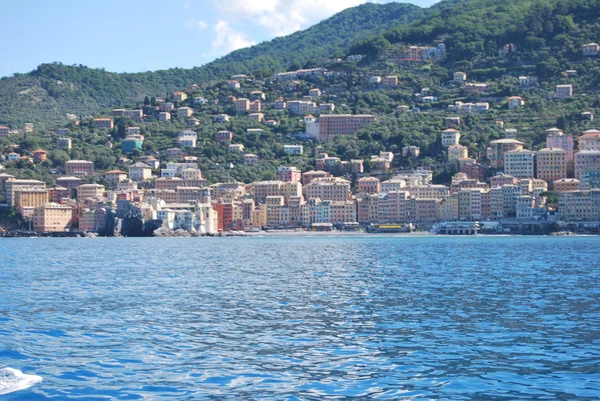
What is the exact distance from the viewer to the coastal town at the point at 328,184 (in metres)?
103

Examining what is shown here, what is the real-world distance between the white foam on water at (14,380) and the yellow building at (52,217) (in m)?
94.0

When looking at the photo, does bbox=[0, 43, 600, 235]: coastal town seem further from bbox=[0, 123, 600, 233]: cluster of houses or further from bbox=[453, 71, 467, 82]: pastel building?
bbox=[453, 71, 467, 82]: pastel building

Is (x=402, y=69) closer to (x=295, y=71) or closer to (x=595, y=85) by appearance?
(x=295, y=71)

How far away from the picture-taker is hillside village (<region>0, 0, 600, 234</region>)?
105500mm

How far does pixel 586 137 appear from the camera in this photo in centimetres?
11325

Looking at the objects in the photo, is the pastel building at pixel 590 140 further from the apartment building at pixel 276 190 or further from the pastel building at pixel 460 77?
the pastel building at pixel 460 77

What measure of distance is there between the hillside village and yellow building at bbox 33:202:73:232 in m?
0.23

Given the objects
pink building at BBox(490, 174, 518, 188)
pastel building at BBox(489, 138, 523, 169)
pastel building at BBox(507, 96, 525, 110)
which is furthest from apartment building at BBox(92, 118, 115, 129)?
→ pink building at BBox(490, 174, 518, 188)

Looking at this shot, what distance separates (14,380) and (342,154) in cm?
11504

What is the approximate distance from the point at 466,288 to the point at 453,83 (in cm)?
12019

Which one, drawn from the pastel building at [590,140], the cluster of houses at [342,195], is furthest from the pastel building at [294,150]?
the pastel building at [590,140]

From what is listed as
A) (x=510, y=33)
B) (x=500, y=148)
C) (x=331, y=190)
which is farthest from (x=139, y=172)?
(x=510, y=33)

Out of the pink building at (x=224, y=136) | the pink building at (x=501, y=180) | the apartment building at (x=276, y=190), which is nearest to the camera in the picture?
the pink building at (x=501, y=180)

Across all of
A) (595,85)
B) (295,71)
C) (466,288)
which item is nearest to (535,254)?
(466,288)
